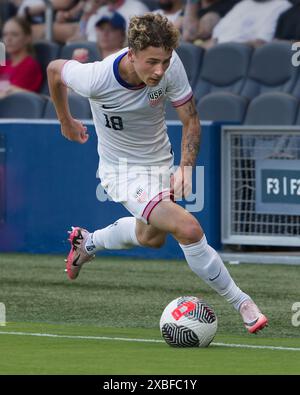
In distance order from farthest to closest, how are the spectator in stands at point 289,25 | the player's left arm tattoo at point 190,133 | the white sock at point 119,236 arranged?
the spectator in stands at point 289,25, the white sock at point 119,236, the player's left arm tattoo at point 190,133

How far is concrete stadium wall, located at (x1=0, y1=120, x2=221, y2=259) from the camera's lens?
13.9 metres

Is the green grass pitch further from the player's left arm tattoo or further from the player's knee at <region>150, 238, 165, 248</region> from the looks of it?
the player's left arm tattoo

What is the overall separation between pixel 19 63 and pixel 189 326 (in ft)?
29.3

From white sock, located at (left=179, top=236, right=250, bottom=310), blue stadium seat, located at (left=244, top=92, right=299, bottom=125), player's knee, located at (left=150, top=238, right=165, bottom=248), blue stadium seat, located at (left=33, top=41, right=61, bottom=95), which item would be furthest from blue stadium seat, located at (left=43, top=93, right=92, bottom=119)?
white sock, located at (left=179, top=236, right=250, bottom=310)

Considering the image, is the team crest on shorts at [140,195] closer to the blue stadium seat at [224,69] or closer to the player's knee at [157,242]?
the player's knee at [157,242]

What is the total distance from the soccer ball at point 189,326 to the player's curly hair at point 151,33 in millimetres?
1624

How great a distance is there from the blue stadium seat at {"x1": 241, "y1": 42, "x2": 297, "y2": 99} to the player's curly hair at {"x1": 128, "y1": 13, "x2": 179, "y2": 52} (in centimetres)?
631

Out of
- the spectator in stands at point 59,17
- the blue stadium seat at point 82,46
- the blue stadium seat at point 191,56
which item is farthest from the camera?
the spectator in stands at point 59,17

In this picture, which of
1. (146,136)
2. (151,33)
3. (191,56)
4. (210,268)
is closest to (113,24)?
(191,56)

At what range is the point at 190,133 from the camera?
8.48m

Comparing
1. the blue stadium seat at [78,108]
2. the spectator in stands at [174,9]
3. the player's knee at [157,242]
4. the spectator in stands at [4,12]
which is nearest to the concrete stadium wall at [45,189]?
the blue stadium seat at [78,108]

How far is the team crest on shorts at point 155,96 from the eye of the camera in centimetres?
850
